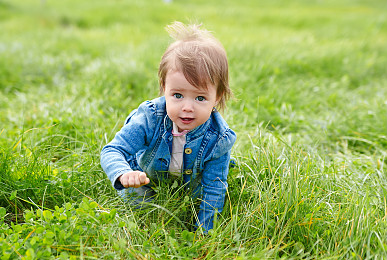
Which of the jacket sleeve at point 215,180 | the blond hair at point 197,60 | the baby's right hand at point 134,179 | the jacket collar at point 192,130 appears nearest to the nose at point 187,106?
the blond hair at point 197,60

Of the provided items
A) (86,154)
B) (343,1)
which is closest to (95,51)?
(86,154)

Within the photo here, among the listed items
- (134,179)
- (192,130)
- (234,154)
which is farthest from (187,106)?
(234,154)

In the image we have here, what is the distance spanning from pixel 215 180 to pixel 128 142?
0.62 meters

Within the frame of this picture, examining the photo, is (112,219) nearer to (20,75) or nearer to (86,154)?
(86,154)

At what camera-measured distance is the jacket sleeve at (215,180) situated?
2.43m

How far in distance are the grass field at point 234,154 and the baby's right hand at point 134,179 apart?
188 millimetres

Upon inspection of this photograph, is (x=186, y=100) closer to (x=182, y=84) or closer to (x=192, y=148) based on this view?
(x=182, y=84)

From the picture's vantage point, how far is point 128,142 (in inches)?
91.1

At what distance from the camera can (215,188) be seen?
2482 mm

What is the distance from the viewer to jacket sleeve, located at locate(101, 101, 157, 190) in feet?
6.94

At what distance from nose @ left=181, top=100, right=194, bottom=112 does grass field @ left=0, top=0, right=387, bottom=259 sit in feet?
1.71

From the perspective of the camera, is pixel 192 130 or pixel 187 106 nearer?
pixel 187 106

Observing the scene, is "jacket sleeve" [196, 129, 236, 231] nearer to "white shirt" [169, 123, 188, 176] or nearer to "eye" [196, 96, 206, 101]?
"white shirt" [169, 123, 188, 176]

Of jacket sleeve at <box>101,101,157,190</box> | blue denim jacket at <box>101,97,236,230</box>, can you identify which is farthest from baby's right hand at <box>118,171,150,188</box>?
blue denim jacket at <box>101,97,236,230</box>
